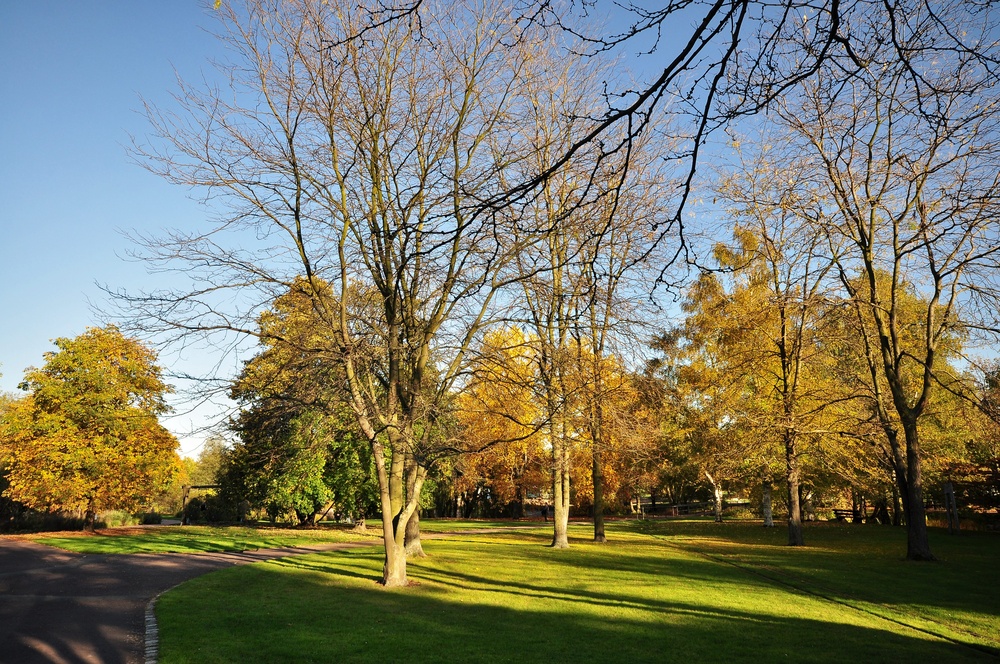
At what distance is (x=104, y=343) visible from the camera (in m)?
30.0

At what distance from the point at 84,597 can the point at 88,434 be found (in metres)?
20.9

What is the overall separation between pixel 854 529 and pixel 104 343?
35.3 meters

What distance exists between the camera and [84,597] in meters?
11.1

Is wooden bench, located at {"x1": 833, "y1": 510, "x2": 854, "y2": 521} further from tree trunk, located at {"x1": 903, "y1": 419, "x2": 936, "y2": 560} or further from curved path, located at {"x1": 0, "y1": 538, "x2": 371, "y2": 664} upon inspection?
curved path, located at {"x1": 0, "y1": 538, "x2": 371, "y2": 664}

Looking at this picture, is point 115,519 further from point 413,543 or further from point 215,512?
point 413,543

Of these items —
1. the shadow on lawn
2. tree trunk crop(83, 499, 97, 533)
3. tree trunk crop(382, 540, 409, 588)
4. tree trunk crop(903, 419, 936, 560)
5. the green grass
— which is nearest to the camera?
the shadow on lawn

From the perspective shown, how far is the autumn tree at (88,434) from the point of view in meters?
27.4

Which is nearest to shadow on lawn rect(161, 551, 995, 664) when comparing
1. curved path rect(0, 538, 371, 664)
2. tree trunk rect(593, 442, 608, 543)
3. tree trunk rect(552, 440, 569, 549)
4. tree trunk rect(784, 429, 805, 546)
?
curved path rect(0, 538, 371, 664)

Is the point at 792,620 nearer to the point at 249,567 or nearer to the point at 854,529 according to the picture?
the point at 249,567

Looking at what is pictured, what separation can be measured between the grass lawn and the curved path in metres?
0.57

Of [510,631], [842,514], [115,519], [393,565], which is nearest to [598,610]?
[510,631]

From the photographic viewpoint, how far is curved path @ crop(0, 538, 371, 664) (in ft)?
24.2

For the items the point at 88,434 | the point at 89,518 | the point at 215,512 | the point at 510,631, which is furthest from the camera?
the point at 215,512

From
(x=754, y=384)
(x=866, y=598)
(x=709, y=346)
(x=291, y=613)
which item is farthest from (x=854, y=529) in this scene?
(x=291, y=613)
